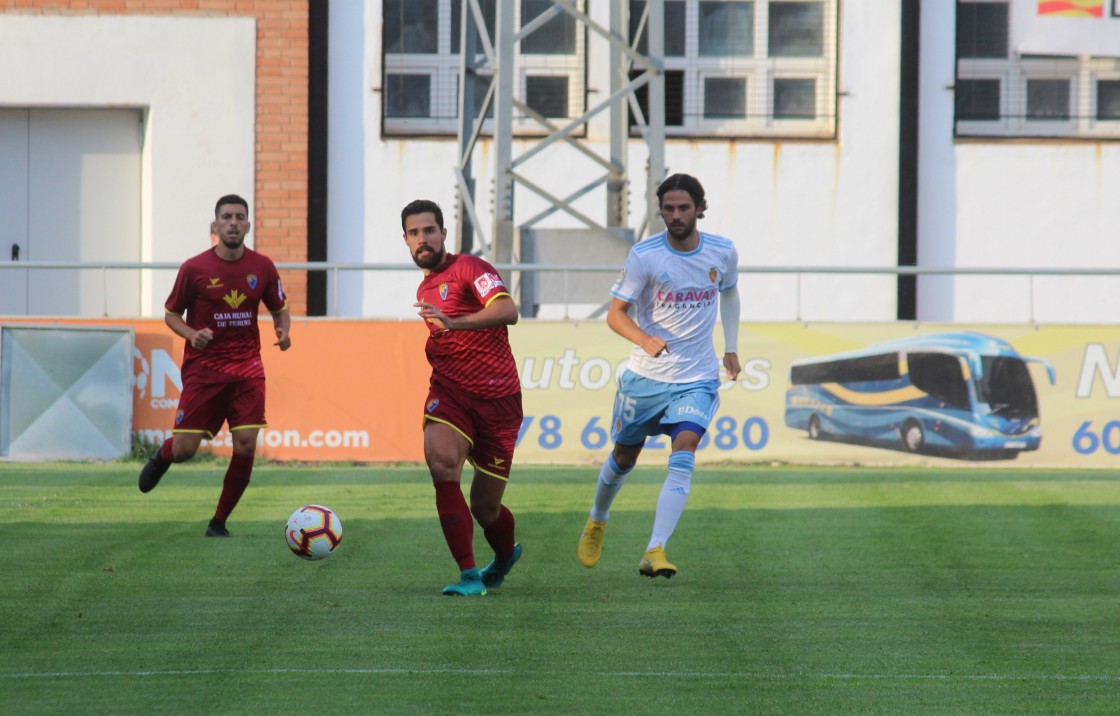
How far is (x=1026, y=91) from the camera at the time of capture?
22.5 metres

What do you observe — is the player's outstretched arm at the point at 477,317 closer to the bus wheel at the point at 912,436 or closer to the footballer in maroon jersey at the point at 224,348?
the footballer in maroon jersey at the point at 224,348

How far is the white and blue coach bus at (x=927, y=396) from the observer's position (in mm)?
16531

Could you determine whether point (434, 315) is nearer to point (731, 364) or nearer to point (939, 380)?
point (731, 364)

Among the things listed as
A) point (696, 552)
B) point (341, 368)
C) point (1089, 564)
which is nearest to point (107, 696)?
point (696, 552)

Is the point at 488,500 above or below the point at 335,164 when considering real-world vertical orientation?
below

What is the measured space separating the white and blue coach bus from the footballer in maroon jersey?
24.6 feet

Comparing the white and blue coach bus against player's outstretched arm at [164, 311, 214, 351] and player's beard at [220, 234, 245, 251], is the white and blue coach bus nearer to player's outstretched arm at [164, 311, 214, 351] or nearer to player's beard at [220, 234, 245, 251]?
player's beard at [220, 234, 245, 251]

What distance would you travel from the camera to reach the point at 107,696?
546 centimetres

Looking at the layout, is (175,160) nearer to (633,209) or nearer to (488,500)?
(633,209)

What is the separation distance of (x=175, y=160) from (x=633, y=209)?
6.20m

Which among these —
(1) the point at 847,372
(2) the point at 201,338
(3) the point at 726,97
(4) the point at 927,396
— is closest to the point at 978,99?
(3) the point at 726,97

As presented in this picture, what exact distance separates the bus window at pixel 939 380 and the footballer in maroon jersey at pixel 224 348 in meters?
8.17

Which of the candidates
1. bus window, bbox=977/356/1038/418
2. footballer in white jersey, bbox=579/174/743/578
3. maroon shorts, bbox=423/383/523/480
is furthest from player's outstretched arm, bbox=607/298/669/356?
bus window, bbox=977/356/1038/418

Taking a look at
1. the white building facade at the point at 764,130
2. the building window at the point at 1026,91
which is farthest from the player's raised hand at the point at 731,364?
the building window at the point at 1026,91
